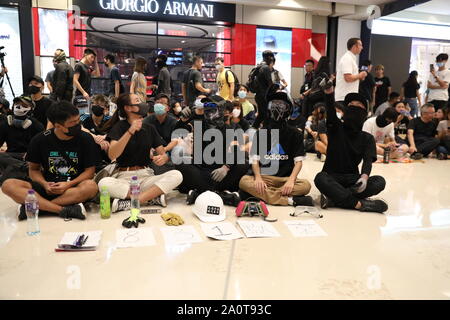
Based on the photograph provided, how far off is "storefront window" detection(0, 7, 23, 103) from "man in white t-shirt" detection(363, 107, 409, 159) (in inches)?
307

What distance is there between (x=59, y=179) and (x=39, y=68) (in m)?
6.69

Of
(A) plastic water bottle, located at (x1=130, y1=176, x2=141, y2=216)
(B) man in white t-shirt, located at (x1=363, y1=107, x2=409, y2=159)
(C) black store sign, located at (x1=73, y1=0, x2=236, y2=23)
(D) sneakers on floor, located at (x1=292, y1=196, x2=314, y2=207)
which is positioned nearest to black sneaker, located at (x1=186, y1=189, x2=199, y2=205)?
(A) plastic water bottle, located at (x1=130, y1=176, x2=141, y2=216)

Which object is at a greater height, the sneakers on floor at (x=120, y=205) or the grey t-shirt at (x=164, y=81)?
the grey t-shirt at (x=164, y=81)

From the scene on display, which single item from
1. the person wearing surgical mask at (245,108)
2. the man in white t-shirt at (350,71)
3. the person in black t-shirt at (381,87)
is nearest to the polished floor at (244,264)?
the man in white t-shirt at (350,71)

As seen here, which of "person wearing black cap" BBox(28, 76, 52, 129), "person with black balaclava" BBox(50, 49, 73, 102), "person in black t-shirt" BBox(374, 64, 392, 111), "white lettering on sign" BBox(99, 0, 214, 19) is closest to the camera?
"person wearing black cap" BBox(28, 76, 52, 129)

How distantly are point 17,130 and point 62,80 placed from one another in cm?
194

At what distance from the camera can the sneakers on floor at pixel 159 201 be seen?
373 cm

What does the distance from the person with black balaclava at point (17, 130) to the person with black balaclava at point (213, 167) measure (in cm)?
193

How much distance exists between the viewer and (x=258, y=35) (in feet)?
36.0

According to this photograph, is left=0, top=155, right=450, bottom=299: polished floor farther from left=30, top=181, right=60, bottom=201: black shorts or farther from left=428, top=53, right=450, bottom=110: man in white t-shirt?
left=428, top=53, right=450, bottom=110: man in white t-shirt

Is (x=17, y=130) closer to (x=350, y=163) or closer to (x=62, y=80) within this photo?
(x=62, y=80)

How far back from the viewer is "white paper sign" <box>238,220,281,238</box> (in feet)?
9.83

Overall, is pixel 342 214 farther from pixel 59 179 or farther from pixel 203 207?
pixel 59 179

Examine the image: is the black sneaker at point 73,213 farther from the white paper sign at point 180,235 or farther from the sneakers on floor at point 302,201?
the sneakers on floor at point 302,201
